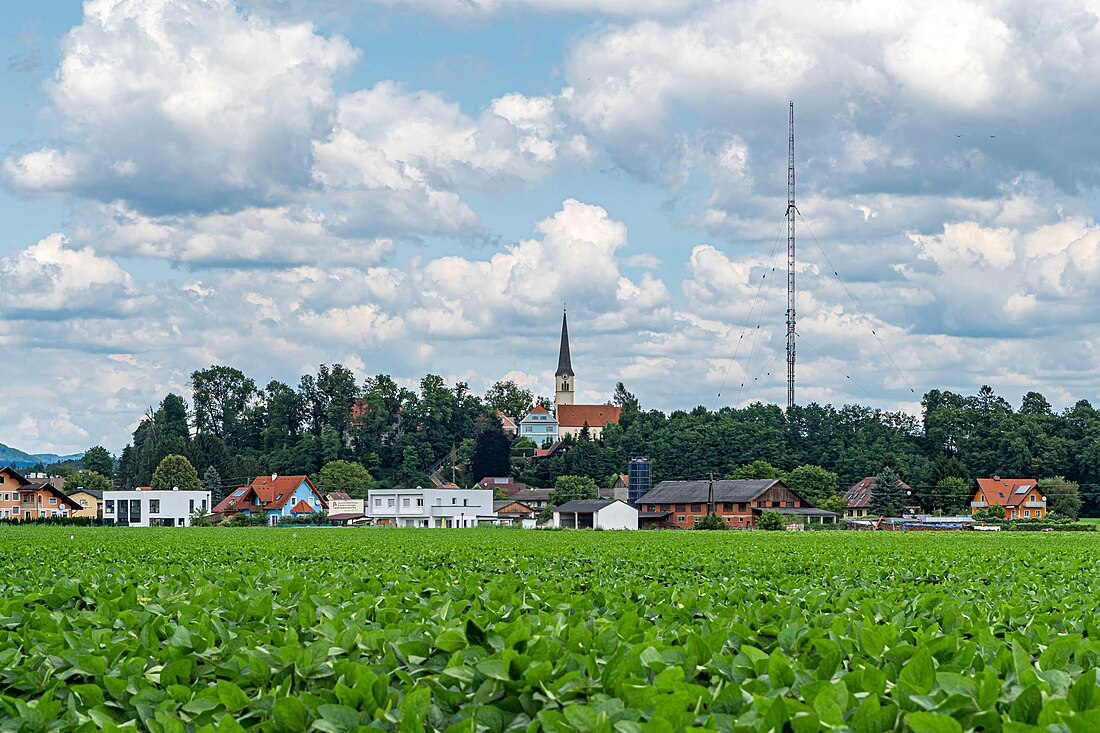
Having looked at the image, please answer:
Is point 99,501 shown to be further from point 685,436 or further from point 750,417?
point 750,417

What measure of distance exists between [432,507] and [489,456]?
50160 millimetres

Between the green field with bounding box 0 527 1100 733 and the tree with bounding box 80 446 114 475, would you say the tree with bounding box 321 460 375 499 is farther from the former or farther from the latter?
the green field with bounding box 0 527 1100 733

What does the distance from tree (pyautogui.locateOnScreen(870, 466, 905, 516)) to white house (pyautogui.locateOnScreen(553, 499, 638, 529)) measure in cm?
3061

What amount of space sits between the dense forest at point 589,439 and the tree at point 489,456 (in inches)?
12.1

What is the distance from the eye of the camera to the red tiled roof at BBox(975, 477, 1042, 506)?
132 meters

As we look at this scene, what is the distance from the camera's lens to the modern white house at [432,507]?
125062 mm

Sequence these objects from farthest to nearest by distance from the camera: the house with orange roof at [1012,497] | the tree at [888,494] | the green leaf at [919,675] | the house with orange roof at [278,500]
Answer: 1. the house with orange roof at [278,500]
2. the house with orange roof at [1012,497]
3. the tree at [888,494]
4. the green leaf at [919,675]

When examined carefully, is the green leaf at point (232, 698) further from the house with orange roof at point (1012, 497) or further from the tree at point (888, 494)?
the house with orange roof at point (1012, 497)

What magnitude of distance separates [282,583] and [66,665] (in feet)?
16.0

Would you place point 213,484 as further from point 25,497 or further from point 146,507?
point 25,497

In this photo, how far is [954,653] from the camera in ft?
19.8

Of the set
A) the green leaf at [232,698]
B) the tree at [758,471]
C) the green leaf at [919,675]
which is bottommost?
the tree at [758,471]

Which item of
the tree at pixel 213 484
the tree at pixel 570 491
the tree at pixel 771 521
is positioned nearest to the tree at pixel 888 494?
the tree at pixel 771 521

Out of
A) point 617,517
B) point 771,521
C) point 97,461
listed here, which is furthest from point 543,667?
point 97,461
